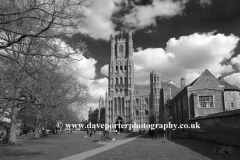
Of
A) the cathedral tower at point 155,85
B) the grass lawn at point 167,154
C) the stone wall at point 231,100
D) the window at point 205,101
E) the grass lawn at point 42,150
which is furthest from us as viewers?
the cathedral tower at point 155,85

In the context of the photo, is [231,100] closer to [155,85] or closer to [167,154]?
[167,154]

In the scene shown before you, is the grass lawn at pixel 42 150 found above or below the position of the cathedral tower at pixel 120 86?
below

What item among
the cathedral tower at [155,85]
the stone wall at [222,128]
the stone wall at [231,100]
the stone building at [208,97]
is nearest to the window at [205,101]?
the stone building at [208,97]

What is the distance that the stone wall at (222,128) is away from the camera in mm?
16886

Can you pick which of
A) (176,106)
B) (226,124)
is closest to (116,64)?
(176,106)

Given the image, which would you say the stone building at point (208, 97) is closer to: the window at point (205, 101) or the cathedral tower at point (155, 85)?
the window at point (205, 101)

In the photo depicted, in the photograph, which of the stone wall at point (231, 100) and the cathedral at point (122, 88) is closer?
the stone wall at point (231, 100)

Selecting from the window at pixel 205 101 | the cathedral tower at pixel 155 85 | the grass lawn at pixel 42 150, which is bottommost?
the grass lawn at pixel 42 150

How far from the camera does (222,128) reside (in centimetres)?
1928

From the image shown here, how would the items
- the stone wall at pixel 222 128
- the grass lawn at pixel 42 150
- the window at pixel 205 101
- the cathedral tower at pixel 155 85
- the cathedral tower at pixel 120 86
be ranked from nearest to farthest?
1. the grass lawn at pixel 42 150
2. the stone wall at pixel 222 128
3. the window at pixel 205 101
4. the cathedral tower at pixel 120 86
5. the cathedral tower at pixel 155 85

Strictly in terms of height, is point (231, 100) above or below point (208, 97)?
below

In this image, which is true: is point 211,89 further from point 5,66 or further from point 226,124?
point 5,66

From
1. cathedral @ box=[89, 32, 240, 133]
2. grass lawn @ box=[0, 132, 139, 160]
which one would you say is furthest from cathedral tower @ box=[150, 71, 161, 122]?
grass lawn @ box=[0, 132, 139, 160]

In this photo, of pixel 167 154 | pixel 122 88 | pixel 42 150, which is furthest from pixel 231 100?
pixel 122 88
